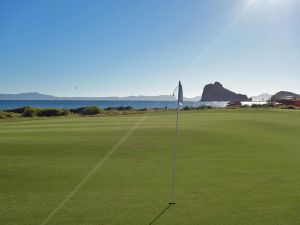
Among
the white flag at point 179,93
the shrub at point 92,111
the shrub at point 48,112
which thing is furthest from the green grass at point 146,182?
the shrub at point 92,111

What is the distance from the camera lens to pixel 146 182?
24.1 ft

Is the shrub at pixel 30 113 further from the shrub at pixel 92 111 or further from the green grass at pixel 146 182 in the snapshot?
the green grass at pixel 146 182

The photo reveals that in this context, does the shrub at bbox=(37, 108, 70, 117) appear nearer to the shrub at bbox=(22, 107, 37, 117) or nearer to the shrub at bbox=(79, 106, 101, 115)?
the shrub at bbox=(22, 107, 37, 117)

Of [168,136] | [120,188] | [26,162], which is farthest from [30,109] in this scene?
[120,188]

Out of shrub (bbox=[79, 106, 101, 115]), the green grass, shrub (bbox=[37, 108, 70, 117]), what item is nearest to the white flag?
the green grass

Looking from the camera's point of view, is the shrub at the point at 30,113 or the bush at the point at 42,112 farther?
the bush at the point at 42,112

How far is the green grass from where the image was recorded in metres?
5.37

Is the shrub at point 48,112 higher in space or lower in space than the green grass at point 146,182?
A: higher

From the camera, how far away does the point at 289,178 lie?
25.5ft

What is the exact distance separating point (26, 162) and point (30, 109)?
111 feet

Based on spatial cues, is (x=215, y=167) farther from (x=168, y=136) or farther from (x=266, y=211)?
(x=168, y=136)

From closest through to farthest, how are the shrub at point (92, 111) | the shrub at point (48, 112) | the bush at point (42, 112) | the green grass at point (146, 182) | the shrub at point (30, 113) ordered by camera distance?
the green grass at point (146, 182)
the shrub at point (30, 113)
the bush at point (42, 112)
the shrub at point (48, 112)
the shrub at point (92, 111)

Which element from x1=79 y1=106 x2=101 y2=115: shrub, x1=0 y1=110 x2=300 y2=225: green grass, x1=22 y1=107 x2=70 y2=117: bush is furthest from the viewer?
x1=79 y1=106 x2=101 y2=115: shrub

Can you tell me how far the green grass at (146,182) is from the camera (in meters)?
5.37
